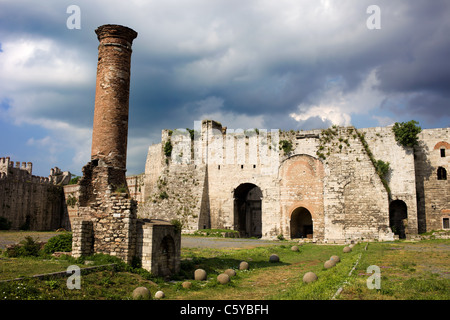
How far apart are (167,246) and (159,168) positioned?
26.9 meters

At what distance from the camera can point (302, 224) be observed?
3500 centimetres

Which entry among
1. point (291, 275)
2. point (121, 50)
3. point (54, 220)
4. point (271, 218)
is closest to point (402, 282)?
point (291, 275)

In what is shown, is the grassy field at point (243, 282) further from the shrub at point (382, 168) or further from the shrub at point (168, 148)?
the shrub at point (168, 148)

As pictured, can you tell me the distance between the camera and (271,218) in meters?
33.1

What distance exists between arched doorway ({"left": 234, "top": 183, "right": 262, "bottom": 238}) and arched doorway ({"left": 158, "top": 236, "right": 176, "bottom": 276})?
21.5 m

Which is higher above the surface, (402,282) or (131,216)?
(131,216)

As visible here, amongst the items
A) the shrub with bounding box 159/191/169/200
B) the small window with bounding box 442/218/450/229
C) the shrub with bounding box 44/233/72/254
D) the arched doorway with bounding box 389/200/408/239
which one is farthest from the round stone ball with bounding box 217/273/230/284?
the shrub with bounding box 159/191/169/200

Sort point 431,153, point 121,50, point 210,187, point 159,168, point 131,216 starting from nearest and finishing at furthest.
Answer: point 131,216
point 121,50
point 431,153
point 210,187
point 159,168

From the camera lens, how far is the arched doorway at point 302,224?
110 ft

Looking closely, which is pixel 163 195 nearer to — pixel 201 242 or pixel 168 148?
pixel 168 148

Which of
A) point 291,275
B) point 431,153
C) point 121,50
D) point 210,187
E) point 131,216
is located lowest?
point 291,275

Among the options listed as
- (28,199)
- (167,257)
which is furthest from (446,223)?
(28,199)

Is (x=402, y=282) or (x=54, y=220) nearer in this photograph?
(x=402, y=282)

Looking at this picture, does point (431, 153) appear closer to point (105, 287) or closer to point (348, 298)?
point (348, 298)
